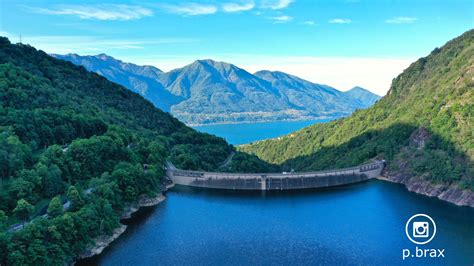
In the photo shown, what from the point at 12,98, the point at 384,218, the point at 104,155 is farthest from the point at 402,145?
the point at 12,98

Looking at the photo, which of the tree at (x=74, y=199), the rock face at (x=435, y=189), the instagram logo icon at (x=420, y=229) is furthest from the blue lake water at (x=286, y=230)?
the tree at (x=74, y=199)

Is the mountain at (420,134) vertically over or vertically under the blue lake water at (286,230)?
over

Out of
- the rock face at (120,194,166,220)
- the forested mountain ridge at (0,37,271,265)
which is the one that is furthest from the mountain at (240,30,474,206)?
the rock face at (120,194,166,220)

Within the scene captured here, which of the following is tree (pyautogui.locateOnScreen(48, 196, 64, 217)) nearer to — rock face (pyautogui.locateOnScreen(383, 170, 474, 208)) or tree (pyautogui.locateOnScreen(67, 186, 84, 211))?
tree (pyautogui.locateOnScreen(67, 186, 84, 211))

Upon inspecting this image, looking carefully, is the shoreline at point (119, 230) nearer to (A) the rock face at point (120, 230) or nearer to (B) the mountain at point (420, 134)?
(A) the rock face at point (120, 230)

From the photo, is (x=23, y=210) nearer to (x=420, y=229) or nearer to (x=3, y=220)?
(x=3, y=220)

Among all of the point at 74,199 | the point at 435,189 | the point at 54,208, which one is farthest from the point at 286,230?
the point at 435,189

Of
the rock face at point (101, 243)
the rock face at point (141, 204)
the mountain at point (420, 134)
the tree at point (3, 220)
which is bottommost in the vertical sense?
the rock face at point (101, 243)
